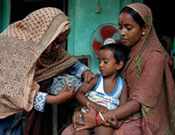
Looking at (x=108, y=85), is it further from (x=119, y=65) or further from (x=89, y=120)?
(x=89, y=120)

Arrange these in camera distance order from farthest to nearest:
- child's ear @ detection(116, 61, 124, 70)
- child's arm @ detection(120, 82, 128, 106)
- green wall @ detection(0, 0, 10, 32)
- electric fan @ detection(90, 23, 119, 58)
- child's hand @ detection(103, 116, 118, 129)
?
green wall @ detection(0, 0, 10, 32) < electric fan @ detection(90, 23, 119, 58) < child's ear @ detection(116, 61, 124, 70) < child's arm @ detection(120, 82, 128, 106) < child's hand @ detection(103, 116, 118, 129)

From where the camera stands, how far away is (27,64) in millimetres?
2031

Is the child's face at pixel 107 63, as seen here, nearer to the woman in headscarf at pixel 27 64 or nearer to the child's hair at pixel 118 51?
the child's hair at pixel 118 51

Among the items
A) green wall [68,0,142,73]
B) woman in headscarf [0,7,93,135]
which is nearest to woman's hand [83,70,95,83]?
woman in headscarf [0,7,93,135]

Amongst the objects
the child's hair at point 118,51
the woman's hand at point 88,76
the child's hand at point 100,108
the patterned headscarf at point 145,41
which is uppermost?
the patterned headscarf at point 145,41

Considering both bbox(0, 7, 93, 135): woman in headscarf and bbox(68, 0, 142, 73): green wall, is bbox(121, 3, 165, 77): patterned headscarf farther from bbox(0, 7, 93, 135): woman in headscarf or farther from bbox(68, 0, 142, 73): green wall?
bbox(68, 0, 142, 73): green wall

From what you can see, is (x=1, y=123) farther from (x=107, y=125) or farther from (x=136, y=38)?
(x=136, y=38)

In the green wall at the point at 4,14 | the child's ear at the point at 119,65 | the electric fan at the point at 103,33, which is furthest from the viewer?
the green wall at the point at 4,14

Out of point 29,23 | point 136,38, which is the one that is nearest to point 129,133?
point 136,38

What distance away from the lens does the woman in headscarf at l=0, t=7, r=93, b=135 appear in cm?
198

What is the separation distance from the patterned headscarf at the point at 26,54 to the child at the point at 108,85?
17.8 inches

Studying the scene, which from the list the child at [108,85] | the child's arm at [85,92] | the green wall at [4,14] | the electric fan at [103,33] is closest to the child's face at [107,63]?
the child at [108,85]

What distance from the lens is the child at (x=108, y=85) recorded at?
7.00 ft

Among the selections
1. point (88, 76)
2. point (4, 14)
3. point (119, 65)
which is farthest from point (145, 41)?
point (4, 14)
